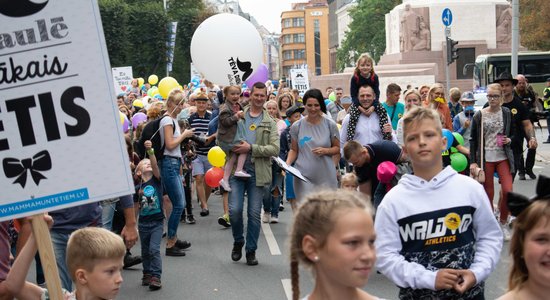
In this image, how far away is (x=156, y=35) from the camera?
252ft

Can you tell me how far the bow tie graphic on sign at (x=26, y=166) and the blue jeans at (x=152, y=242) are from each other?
4.06 meters

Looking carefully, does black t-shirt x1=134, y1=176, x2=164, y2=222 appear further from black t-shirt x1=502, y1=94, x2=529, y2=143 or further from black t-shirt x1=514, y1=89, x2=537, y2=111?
black t-shirt x1=514, y1=89, x2=537, y2=111

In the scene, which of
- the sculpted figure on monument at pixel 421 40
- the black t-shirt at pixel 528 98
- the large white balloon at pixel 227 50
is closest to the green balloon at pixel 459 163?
the large white balloon at pixel 227 50

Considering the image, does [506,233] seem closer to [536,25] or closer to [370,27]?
[536,25]

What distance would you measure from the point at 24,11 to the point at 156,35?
2900 inches

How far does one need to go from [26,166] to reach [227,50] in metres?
9.87

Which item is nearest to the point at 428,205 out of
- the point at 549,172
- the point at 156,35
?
the point at 549,172

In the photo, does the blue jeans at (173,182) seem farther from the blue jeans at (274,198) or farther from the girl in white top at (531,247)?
the girl in white top at (531,247)

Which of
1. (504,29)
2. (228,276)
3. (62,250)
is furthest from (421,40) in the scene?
(62,250)

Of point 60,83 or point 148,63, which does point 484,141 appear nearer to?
point 60,83

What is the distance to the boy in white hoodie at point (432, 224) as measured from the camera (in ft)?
13.6

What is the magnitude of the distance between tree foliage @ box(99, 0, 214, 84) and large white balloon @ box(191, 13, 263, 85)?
53.4 metres

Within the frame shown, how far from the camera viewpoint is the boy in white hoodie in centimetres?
415

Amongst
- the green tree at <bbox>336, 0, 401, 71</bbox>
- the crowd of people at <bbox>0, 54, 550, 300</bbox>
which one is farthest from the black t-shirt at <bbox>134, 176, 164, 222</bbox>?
the green tree at <bbox>336, 0, 401, 71</bbox>
